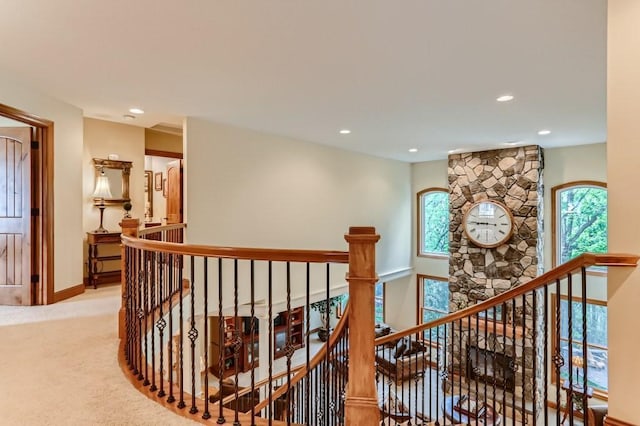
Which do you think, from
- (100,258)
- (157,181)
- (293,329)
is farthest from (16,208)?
(293,329)

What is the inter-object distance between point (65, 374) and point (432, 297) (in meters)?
7.47

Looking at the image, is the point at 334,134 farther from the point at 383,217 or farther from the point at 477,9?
the point at 477,9

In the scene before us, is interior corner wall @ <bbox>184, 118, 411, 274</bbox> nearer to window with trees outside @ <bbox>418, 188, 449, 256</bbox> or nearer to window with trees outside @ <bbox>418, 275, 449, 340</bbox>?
window with trees outside @ <bbox>418, 188, 449, 256</bbox>

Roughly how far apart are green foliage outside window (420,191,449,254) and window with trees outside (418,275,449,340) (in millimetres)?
716

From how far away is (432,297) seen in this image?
325 inches

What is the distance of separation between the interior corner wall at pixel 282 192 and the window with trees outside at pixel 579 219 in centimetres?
312

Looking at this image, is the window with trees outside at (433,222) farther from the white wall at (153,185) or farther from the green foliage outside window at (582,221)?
the white wall at (153,185)

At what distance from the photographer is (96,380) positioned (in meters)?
2.28

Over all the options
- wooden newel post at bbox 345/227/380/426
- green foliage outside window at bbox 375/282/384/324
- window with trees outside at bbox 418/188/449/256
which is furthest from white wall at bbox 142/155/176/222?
wooden newel post at bbox 345/227/380/426

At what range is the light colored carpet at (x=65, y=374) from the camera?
6.22 ft

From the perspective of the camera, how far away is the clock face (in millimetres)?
6250

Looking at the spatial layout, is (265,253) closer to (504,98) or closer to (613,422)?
(613,422)

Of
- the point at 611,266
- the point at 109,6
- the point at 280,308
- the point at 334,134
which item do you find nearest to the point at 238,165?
the point at 334,134

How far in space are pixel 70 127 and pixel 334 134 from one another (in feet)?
11.4
